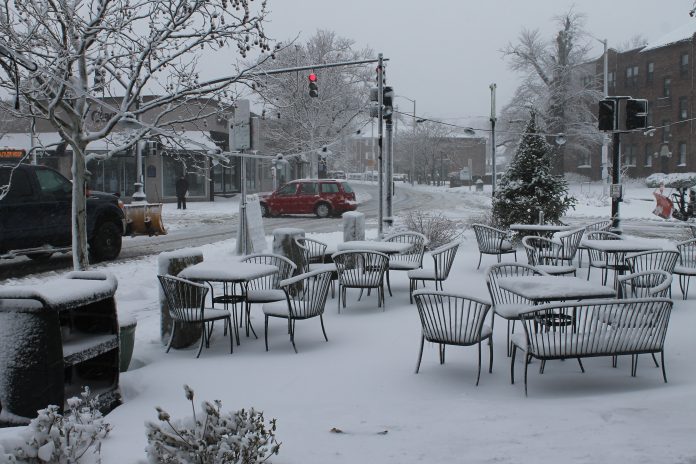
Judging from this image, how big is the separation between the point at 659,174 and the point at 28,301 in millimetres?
50475

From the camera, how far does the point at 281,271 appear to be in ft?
31.2

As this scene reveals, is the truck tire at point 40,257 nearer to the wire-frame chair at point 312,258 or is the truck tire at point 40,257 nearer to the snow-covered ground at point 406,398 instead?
the wire-frame chair at point 312,258

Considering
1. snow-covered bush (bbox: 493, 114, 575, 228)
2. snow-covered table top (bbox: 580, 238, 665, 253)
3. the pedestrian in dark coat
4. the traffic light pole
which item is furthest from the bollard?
the pedestrian in dark coat

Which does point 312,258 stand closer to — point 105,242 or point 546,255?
point 546,255

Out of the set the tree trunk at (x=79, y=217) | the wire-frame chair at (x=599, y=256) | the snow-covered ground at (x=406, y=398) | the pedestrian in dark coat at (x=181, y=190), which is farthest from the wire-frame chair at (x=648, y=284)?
the pedestrian in dark coat at (x=181, y=190)

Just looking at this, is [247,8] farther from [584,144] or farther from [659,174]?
[584,144]

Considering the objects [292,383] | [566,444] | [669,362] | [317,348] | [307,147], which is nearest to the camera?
[566,444]

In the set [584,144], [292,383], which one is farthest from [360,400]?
[584,144]

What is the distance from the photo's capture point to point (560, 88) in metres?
52.4

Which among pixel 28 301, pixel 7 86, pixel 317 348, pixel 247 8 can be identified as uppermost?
pixel 247 8

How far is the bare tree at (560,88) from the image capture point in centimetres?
5234

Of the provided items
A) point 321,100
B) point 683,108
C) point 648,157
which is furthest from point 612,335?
point 648,157

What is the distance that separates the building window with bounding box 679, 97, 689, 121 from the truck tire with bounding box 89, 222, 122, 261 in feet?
153

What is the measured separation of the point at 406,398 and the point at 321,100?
40.0m
